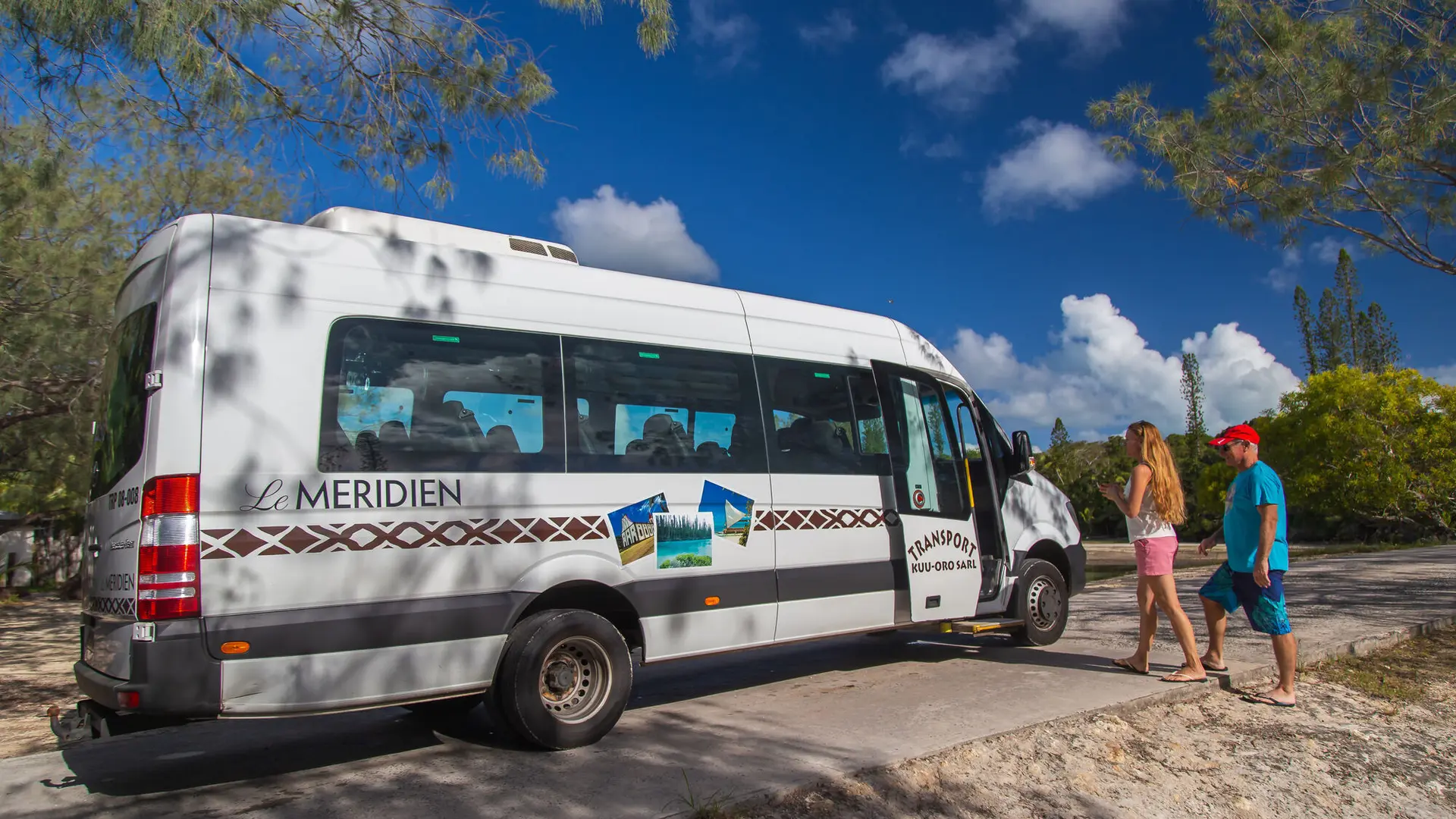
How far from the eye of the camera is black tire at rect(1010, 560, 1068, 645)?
26.7 ft

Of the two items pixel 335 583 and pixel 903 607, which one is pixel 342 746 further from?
pixel 903 607

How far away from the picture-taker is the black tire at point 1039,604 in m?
8.14

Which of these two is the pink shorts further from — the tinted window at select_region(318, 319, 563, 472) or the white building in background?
the white building in background

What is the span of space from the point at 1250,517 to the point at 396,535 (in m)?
5.40

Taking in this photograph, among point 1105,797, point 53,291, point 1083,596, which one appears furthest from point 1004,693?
point 53,291

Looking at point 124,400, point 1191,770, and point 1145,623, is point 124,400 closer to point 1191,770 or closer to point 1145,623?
point 1191,770

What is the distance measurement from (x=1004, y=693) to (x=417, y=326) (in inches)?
176

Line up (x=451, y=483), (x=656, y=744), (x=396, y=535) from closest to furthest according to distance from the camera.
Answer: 1. (x=396, y=535)
2. (x=451, y=483)
3. (x=656, y=744)

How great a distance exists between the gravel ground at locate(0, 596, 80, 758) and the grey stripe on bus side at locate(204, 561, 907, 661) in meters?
3.16

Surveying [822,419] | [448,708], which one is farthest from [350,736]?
[822,419]

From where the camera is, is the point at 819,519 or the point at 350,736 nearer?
the point at 350,736

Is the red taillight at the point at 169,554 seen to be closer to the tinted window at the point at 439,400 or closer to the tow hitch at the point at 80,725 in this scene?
the tinted window at the point at 439,400

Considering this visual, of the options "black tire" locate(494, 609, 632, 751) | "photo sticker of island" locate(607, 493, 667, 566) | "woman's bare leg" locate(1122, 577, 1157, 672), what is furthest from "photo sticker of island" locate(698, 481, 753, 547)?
"woman's bare leg" locate(1122, 577, 1157, 672)

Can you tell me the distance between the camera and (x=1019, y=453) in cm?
816
